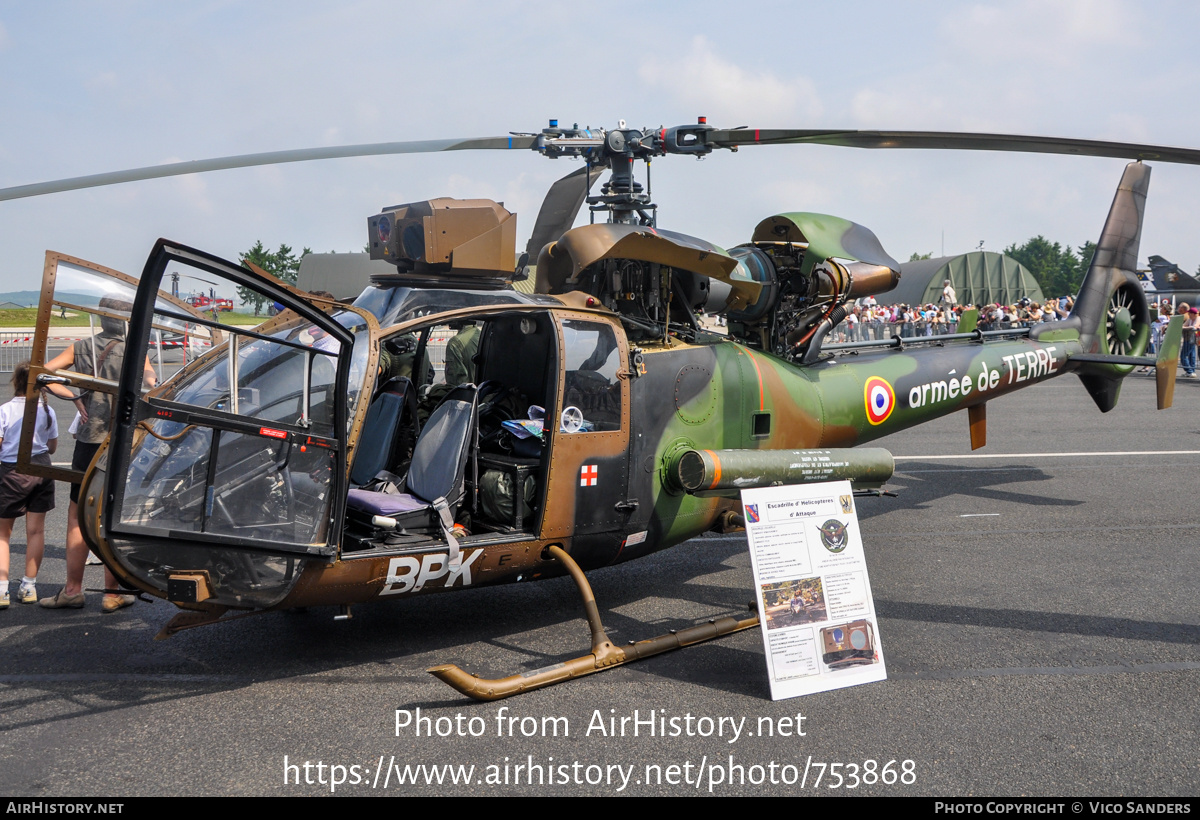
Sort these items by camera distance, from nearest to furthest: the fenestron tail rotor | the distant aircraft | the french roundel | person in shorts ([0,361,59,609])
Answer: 1. person in shorts ([0,361,59,609])
2. the french roundel
3. the fenestron tail rotor
4. the distant aircraft

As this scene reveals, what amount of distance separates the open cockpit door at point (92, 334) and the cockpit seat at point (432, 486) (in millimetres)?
1284

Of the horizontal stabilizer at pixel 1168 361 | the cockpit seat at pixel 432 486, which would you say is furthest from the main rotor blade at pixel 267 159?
the horizontal stabilizer at pixel 1168 361

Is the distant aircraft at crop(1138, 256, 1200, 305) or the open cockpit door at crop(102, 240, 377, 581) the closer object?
the open cockpit door at crop(102, 240, 377, 581)

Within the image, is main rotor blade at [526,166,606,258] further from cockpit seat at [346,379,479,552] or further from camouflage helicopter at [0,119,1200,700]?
cockpit seat at [346,379,479,552]

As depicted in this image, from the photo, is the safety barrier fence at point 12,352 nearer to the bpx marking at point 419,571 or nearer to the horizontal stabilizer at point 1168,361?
the bpx marking at point 419,571

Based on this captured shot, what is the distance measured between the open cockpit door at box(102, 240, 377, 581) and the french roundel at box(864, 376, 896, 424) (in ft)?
15.5

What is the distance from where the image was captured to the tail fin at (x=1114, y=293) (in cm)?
1079

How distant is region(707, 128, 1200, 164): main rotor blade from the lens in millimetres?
6148

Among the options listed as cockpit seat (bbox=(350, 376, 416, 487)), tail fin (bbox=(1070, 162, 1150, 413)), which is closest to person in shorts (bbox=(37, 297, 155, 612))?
cockpit seat (bbox=(350, 376, 416, 487))

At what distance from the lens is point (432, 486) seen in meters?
5.55

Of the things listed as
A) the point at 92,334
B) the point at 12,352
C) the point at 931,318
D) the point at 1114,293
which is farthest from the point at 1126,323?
the point at 12,352

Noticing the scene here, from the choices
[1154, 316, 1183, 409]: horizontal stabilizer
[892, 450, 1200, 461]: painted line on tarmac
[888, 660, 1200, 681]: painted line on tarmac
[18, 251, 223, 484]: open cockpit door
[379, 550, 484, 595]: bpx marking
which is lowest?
[888, 660, 1200, 681]: painted line on tarmac

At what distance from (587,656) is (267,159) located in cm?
386

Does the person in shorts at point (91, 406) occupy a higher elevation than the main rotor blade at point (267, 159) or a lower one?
lower
